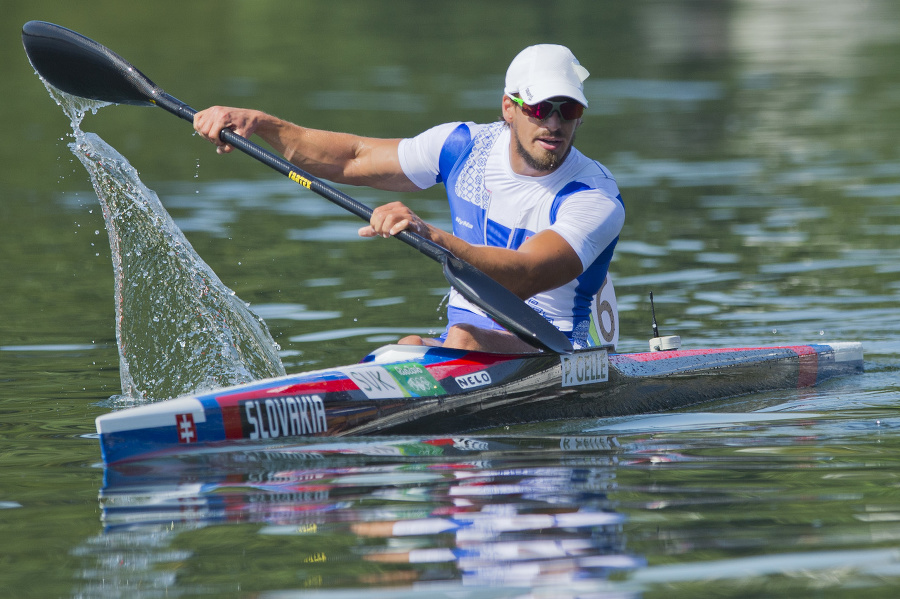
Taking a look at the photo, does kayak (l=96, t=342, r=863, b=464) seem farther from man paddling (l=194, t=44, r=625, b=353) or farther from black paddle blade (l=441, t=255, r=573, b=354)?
man paddling (l=194, t=44, r=625, b=353)

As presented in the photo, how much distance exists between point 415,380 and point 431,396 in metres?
0.11

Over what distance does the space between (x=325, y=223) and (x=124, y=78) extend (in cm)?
571

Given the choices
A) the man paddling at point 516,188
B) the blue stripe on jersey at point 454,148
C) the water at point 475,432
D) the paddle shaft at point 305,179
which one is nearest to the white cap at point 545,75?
the man paddling at point 516,188

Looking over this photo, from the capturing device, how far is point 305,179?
248 inches

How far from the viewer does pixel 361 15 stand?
36875 millimetres

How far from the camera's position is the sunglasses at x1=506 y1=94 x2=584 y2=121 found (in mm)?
6000

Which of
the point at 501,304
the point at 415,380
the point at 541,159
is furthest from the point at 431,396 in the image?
the point at 541,159

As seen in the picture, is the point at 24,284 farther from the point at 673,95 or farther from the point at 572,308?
the point at 673,95

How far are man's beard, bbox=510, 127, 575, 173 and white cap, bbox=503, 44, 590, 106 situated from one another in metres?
0.27

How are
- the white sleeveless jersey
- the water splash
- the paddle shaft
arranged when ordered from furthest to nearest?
1. the water splash
2. the white sleeveless jersey
3. the paddle shaft

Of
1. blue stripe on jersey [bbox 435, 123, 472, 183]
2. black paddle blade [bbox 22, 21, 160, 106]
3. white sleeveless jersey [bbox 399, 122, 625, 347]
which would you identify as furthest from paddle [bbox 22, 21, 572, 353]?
blue stripe on jersey [bbox 435, 123, 472, 183]

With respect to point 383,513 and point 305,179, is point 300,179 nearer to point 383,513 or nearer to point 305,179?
point 305,179

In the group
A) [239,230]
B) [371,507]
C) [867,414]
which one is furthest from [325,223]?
[371,507]

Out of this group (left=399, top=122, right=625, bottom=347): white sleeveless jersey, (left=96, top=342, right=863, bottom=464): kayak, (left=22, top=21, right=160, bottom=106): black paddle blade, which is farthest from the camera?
(left=22, top=21, right=160, bottom=106): black paddle blade
